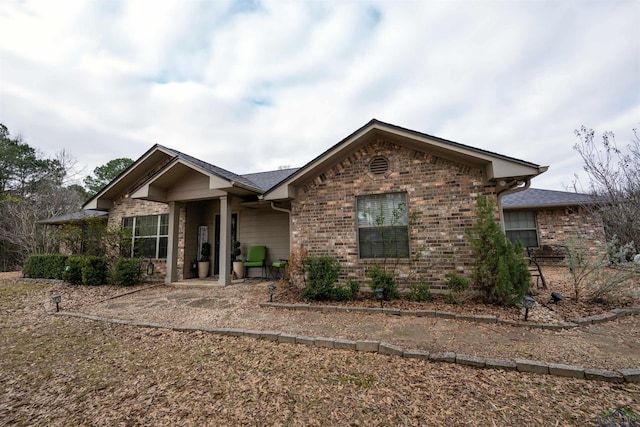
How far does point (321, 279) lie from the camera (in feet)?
18.6

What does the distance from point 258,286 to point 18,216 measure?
15257 mm

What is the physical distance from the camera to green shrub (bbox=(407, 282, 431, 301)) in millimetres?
5395

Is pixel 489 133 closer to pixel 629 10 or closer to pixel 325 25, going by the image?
pixel 629 10

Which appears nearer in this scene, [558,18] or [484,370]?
[484,370]

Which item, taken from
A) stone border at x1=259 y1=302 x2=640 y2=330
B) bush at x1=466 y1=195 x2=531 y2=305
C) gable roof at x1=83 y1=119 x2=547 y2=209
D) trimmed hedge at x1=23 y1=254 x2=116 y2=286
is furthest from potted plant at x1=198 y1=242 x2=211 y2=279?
bush at x1=466 y1=195 x2=531 y2=305

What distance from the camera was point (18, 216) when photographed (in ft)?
44.6

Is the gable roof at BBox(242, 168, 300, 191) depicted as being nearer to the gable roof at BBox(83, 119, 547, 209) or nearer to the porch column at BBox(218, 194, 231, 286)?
the gable roof at BBox(83, 119, 547, 209)

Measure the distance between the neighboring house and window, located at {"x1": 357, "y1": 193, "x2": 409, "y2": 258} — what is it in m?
7.52

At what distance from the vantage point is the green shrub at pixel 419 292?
5.39 meters

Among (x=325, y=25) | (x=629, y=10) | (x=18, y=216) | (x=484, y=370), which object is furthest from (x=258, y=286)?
(x=18, y=216)

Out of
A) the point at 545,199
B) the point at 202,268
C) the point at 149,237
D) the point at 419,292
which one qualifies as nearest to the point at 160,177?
the point at 149,237

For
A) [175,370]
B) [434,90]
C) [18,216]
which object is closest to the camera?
[175,370]

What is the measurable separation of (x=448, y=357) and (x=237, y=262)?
23.9 ft

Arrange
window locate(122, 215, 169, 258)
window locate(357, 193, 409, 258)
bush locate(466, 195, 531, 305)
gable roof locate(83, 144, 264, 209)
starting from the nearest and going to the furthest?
1. bush locate(466, 195, 531, 305)
2. window locate(357, 193, 409, 258)
3. gable roof locate(83, 144, 264, 209)
4. window locate(122, 215, 169, 258)
